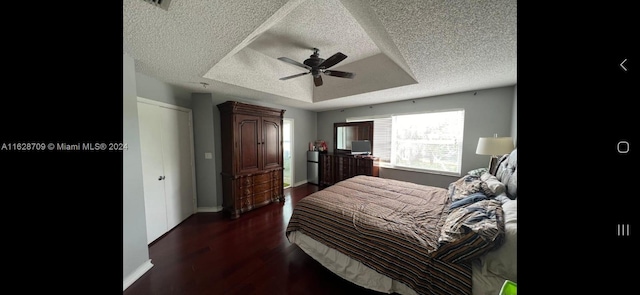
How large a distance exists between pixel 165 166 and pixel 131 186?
88cm

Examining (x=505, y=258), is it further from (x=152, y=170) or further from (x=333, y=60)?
(x=152, y=170)

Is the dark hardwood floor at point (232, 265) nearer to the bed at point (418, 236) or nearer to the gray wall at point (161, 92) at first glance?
the bed at point (418, 236)

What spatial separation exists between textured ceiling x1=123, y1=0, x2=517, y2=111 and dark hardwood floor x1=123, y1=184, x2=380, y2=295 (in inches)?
75.4

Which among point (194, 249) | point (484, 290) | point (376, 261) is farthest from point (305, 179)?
point (484, 290)

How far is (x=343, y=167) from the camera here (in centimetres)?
423

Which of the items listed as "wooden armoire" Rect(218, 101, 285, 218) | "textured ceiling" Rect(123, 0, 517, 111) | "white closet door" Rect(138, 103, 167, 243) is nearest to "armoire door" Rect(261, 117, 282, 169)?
"wooden armoire" Rect(218, 101, 285, 218)

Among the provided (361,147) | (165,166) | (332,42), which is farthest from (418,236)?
(165,166)

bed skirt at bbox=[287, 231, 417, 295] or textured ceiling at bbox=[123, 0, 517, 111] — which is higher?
textured ceiling at bbox=[123, 0, 517, 111]

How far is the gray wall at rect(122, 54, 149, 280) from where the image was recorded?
1614 mm

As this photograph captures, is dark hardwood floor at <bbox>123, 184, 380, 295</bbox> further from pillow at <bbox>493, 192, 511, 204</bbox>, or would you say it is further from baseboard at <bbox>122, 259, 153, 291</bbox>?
pillow at <bbox>493, 192, 511, 204</bbox>

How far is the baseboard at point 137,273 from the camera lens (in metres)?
1.65

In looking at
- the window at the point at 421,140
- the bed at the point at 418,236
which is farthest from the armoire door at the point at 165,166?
the window at the point at 421,140
